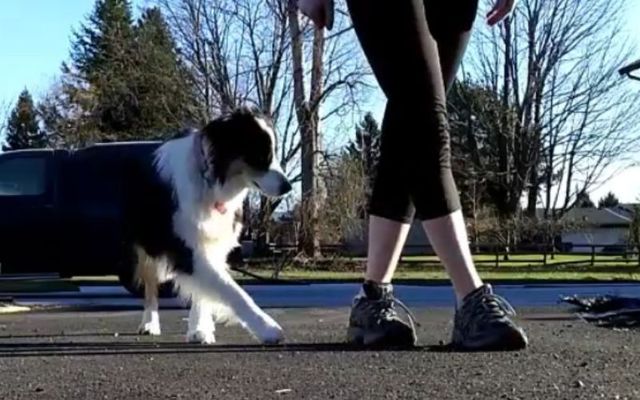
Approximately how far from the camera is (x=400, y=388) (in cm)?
241

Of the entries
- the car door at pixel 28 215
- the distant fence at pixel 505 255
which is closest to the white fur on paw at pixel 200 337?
the car door at pixel 28 215

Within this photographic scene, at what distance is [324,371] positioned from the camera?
2.71 meters

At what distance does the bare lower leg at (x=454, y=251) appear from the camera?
3455 mm

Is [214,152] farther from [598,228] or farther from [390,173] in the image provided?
[598,228]

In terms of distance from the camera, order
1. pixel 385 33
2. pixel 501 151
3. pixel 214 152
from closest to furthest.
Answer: pixel 385 33
pixel 214 152
pixel 501 151

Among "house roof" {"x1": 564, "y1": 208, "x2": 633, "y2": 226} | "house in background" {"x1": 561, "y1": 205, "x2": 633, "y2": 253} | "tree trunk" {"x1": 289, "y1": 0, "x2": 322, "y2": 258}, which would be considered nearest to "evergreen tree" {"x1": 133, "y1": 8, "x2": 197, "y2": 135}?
"tree trunk" {"x1": 289, "y1": 0, "x2": 322, "y2": 258}

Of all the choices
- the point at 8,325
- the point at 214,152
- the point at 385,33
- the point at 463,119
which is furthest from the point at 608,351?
the point at 463,119

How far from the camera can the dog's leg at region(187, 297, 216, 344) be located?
480cm

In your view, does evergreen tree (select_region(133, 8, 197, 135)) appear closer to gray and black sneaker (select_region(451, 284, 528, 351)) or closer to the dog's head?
the dog's head

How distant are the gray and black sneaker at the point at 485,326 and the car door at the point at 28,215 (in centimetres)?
1153

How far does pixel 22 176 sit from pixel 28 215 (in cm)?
61

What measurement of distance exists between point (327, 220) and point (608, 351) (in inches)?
1139

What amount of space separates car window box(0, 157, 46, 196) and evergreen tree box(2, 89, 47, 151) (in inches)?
1631

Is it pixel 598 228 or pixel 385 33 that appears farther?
pixel 598 228
